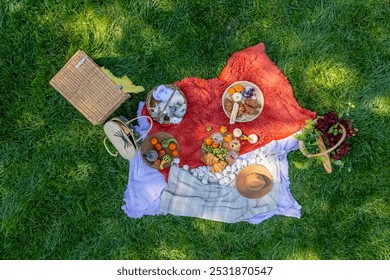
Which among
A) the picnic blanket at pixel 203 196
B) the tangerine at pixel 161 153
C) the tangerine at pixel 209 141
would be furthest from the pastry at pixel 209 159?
the tangerine at pixel 161 153

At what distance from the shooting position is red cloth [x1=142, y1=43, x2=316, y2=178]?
16.1ft

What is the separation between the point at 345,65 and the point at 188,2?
2082mm

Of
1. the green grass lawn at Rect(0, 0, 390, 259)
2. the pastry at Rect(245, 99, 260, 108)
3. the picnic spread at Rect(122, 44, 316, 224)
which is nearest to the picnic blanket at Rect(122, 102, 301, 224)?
the picnic spread at Rect(122, 44, 316, 224)

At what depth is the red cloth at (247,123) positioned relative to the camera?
193 inches

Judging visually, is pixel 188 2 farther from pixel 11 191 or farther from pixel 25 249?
pixel 25 249

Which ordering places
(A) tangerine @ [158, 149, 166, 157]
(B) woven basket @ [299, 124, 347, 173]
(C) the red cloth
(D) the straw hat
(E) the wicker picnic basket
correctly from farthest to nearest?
(C) the red cloth < (A) tangerine @ [158, 149, 166, 157] < (D) the straw hat < (E) the wicker picnic basket < (B) woven basket @ [299, 124, 347, 173]

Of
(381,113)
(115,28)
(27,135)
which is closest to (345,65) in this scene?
(381,113)

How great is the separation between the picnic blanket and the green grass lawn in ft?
0.42

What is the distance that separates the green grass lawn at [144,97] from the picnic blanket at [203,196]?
127mm

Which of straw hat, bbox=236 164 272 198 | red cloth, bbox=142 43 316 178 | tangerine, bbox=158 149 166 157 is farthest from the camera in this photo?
red cloth, bbox=142 43 316 178

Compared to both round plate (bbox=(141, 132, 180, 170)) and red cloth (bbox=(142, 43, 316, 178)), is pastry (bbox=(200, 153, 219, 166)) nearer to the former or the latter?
red cloth (bbox=(142, 43, 316, 178))

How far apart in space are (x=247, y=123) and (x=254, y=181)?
0.73 meters

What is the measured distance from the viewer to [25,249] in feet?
16.0

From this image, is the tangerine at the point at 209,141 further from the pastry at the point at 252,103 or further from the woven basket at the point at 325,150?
the woven basket at the point at 325,150
